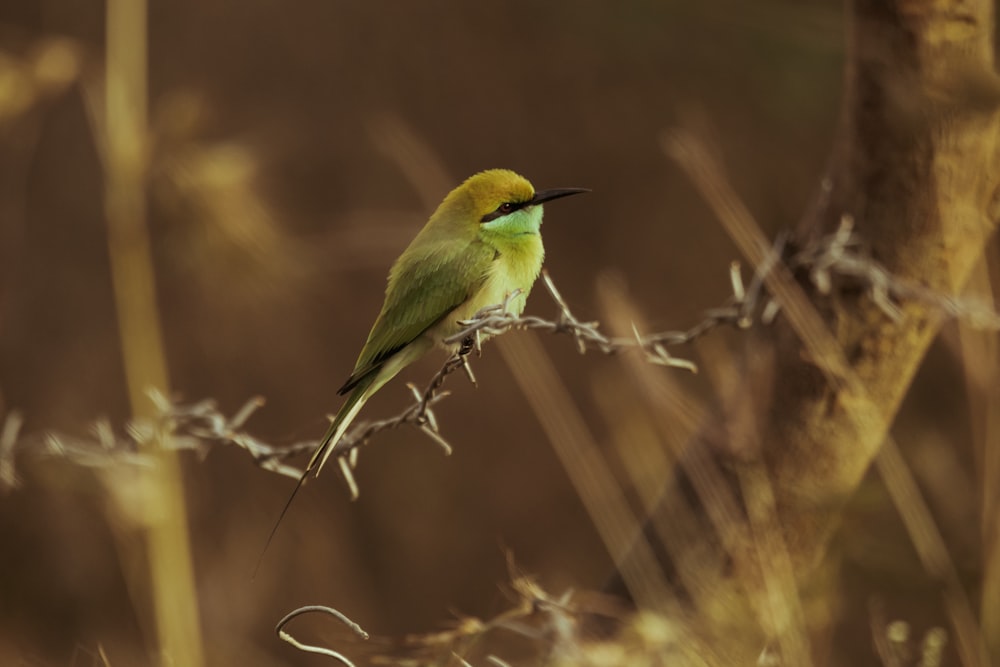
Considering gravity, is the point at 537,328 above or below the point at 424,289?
below

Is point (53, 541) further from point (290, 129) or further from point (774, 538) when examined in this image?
point (774, 538)

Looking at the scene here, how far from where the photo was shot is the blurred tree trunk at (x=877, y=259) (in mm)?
2180

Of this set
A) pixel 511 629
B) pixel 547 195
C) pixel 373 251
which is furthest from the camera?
pixel 373 251

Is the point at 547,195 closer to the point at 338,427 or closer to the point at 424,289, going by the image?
the point at 424,289

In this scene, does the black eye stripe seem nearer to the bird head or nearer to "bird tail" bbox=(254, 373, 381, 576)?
the bird head

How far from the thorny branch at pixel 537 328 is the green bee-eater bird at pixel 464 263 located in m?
0.11

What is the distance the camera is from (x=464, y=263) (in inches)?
89.8

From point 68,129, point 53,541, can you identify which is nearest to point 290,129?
point 68,129

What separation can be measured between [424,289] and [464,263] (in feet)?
0.31

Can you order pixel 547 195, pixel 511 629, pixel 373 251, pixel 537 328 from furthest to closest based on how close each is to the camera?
1. pixel 373 251
2. pixel 547 195
3. pixel 537 328
4. pixel 511 629

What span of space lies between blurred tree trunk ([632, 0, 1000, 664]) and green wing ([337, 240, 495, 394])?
541 millimetres

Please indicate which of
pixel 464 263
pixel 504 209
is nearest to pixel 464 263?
pixel 464 263

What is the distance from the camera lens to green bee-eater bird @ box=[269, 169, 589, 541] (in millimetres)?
2211

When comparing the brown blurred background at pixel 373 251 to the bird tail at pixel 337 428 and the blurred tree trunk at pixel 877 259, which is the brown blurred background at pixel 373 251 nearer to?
the blurred tree trunk at pixel 877 259
